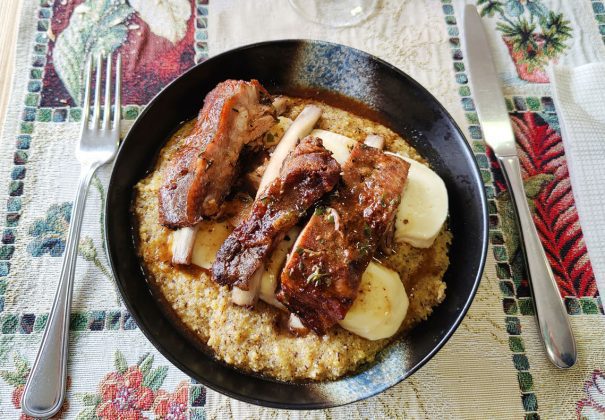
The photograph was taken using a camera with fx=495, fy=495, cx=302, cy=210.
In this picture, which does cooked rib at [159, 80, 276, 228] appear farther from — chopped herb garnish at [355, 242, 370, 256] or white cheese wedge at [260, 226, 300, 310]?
chopped herb garnish at [355, 242, 370, 256]

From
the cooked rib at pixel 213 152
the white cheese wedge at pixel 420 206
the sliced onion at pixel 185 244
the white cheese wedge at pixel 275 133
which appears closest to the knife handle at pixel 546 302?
the white cheese wedge at pixel 420 206

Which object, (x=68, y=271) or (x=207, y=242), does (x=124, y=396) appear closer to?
(x=68, y=271)

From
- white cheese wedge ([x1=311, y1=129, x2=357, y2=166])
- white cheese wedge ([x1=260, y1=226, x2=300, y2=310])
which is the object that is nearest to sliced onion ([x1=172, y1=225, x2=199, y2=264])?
white cheese wedge ([x1=260, y1=226, x2=300, y2=310])

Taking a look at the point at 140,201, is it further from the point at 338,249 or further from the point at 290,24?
the point at 290,24

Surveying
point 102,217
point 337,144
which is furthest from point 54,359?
point 337,144

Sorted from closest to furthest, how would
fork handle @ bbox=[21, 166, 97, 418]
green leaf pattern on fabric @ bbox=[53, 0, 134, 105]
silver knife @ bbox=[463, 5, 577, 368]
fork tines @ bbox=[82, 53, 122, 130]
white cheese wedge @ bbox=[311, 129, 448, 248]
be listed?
fork handle @ bbox=[21, 166, 97, 418] < white cheese wedge @ bbox=[311, 129, 448, 248] < silver knife @ bbox=[463, 5, 577, 368] < fork tines @ bbox=[82, 53, 122, 130] < green leaf pattern on fabric @ bbox=[53, 0, 134, 105]

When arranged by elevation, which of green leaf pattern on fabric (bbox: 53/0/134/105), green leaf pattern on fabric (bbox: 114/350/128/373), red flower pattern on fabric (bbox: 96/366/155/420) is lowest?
red flower pattern on fabric (bbox: 96/366/155/420)

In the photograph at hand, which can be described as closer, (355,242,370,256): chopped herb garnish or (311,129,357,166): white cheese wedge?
(355,242,370,256): chopped herb garnish
